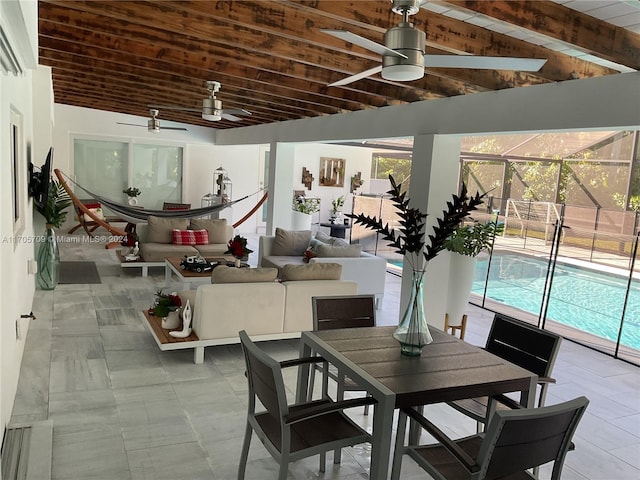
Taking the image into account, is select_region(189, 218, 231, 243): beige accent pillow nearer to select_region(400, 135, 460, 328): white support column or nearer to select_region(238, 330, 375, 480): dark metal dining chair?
select_region(400, 135, 460, 328): white support column

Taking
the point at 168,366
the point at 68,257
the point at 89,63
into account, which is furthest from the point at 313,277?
the point at 68,257

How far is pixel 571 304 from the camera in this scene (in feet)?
17.8

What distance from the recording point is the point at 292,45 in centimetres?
380

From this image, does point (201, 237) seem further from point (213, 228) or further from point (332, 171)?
point (332, 171)

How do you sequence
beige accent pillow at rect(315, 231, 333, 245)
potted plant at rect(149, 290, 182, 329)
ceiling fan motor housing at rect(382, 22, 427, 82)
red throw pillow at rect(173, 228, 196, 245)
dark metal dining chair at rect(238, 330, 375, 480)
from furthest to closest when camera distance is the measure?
red throw pillow at rect(173, 228, 196, 245) → beige accent pillow at rect(315, 231, 333, 245) → potted plant at rect(149, 290, 182, 329) → ceiling fan motor housing at rect(382, 22, 427, 82) → dark metal dining chair at rect(238, 330, 375, 480)

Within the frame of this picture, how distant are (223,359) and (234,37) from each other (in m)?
2.29

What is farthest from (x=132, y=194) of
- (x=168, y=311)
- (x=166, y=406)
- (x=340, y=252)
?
(x=166, y=406)

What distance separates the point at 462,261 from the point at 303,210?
5869mm

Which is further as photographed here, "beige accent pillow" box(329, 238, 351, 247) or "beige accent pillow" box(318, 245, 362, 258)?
"beige accent pillow" box(329, 238, 351, 247)

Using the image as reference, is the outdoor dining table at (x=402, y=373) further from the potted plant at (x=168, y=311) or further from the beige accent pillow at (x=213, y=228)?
the beige accent pillow at (x=213, y=228)

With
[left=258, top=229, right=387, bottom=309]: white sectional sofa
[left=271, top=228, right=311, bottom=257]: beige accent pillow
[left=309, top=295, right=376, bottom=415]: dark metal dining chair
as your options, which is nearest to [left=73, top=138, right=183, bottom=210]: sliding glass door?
[left=271, top=228, right=311, bottom=257]: beige accent pillow

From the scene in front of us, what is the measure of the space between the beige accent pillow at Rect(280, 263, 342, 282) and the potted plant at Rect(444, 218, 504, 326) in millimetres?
963

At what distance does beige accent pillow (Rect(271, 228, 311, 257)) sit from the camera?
6.51 metres

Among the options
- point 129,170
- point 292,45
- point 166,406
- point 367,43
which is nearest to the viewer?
point 367,43
